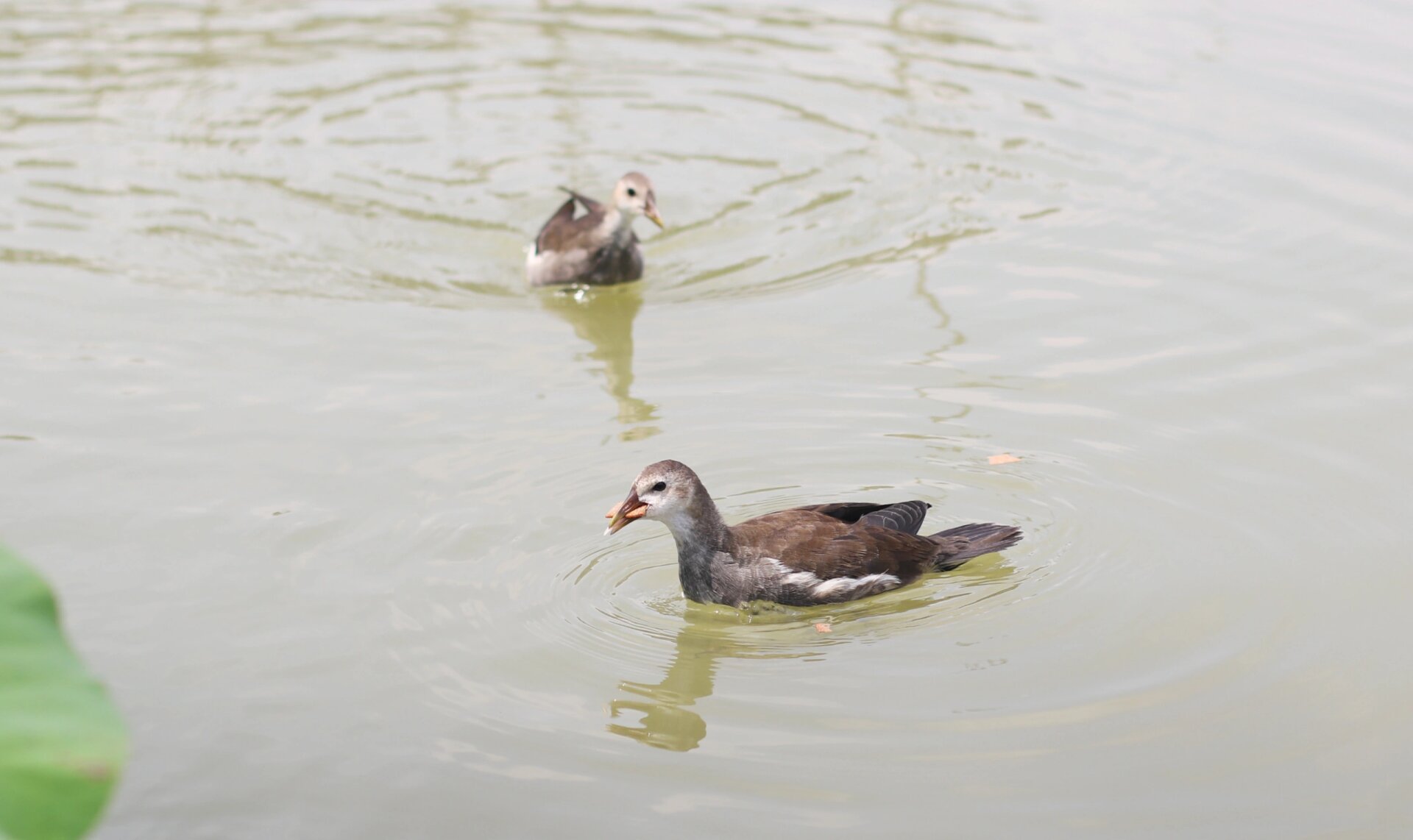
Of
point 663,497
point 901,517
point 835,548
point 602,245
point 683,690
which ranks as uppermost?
point 602,245

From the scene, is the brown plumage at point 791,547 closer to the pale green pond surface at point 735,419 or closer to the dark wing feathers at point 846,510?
the dark wing feathers at point 846,510

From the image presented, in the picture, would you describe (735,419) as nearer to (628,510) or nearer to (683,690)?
(628,510)

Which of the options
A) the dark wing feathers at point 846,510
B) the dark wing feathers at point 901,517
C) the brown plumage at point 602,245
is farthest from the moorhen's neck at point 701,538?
the brown plumage at point 602,245

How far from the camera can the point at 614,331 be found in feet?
38.4

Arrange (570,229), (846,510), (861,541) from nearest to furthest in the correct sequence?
(861,541)
(846,510)
(570,229)

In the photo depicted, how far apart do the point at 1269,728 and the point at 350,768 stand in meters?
3.86

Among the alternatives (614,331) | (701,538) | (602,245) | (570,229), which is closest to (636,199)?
(602,245)

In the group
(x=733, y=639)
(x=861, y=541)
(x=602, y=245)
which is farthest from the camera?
(x=602, y=245)

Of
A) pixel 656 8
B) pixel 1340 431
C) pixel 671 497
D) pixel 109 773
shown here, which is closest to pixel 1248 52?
pixel 656 8

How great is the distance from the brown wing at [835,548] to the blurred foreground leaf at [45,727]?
5457 mm

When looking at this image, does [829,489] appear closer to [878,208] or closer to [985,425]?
[985,425]

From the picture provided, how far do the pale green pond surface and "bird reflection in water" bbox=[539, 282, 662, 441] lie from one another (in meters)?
0.07

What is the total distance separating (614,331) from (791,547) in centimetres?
423

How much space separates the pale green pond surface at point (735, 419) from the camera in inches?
257
